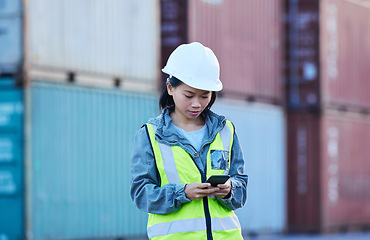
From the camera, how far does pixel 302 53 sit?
755 inches

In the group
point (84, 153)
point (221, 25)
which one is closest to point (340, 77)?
point (221, 25)

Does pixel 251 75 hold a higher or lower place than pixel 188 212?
higher

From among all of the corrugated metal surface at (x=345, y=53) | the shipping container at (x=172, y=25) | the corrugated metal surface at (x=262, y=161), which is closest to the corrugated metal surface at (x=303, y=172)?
the corrugated metal surface at (x=262, y=161)

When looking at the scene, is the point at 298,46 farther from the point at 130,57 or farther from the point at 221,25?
the point at 130,57

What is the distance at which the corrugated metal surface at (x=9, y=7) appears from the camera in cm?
1106

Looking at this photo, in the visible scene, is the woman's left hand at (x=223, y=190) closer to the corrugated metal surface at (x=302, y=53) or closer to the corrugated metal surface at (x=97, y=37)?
the corrugated metal surface at (x=97, y=37)

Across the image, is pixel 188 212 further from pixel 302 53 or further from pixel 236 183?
pixel 302 53

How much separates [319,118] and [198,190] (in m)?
15.7

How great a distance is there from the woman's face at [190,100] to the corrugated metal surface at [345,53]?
612 inches

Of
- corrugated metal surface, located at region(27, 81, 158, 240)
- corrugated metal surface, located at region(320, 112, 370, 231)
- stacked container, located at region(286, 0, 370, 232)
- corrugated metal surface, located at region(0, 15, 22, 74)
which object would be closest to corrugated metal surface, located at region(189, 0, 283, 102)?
stacked container, located at region(286, 0, 370, 232)

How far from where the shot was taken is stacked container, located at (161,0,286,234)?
14992 millimetres

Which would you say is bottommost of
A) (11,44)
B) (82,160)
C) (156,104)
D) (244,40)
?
(82,160)

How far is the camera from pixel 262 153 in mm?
17578

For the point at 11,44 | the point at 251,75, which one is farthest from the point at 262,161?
the point at 11,44
